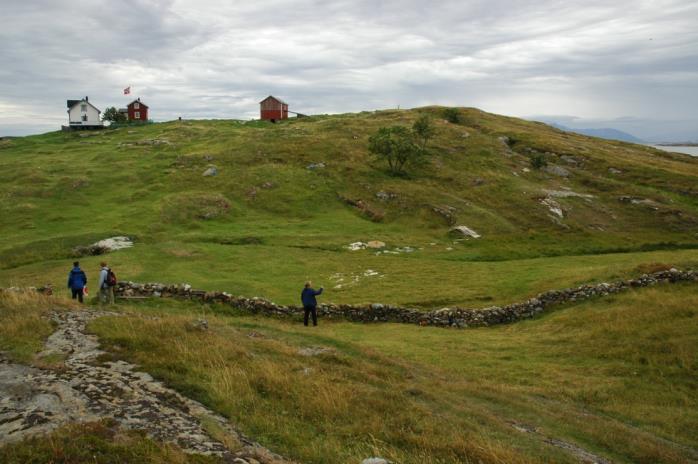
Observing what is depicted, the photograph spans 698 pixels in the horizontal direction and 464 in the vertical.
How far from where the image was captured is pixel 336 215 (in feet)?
203

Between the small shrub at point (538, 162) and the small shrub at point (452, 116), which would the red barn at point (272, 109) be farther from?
the small shrub at point (538, 162)

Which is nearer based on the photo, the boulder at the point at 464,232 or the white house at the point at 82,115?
the boulder at the point at 464,232

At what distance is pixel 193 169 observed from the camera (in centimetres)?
7881

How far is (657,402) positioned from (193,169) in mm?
72844

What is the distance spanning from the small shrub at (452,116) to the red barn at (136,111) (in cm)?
9564

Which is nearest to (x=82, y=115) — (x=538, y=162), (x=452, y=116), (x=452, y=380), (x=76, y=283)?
(x=452, y=116)

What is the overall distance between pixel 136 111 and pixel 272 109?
46.5 m

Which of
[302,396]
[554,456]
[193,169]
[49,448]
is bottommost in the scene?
[554,456]

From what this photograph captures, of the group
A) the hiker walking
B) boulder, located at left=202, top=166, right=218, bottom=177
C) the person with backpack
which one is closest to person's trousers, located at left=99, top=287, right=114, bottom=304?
the person with backpack

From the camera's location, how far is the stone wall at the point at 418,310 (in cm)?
2995

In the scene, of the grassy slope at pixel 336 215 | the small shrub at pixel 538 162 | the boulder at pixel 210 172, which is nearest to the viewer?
the grassy slope at pixel 336 215

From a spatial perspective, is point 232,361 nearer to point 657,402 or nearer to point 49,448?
point 49,448

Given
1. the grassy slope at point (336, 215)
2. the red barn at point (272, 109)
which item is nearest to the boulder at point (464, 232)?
the grassy slope at point (336, 215)

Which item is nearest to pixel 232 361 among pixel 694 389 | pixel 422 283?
pixel 694 389
